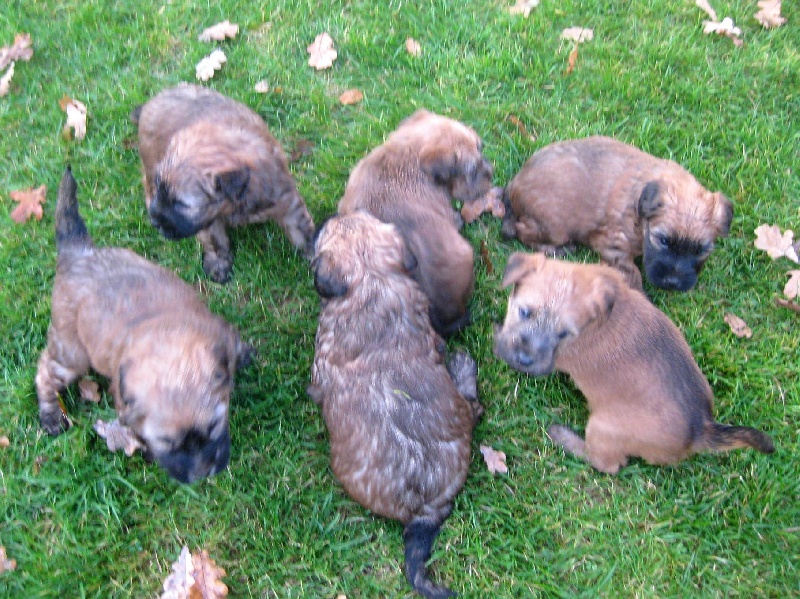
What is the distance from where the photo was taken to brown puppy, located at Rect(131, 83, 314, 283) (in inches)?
149

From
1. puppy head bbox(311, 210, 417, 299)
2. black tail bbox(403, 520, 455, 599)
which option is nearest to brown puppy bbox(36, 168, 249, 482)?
puppy head bbox(311, 210, 417, 299)

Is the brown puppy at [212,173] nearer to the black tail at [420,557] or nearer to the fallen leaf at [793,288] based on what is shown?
the black tail at [420,557]

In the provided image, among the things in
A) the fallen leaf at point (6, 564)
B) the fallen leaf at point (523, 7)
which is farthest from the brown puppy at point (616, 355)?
the fallen leaf at point (523, 7)

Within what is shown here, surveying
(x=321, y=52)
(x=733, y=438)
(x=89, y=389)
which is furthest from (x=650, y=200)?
(x=89, y=389)

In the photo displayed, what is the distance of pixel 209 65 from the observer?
5414 millimetres

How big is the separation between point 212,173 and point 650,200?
2797 millimetres

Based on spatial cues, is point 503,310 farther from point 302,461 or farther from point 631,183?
point 302,461

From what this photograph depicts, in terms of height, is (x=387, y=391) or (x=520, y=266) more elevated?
(x=520, y=266)

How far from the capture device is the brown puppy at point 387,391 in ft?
10.7

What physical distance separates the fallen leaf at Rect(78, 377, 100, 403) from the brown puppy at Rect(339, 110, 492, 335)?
2.03m

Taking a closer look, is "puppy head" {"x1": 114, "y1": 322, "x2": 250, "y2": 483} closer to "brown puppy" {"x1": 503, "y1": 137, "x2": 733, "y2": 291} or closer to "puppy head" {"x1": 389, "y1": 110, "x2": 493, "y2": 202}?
"puppy head" {"x1": 389, "y1": 110, "x2": 493, "y2": 202}

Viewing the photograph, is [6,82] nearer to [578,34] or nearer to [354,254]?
[354,254]

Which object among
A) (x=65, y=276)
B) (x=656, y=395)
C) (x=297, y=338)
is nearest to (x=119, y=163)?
(x=65, y=276)

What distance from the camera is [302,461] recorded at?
3.85 metres
